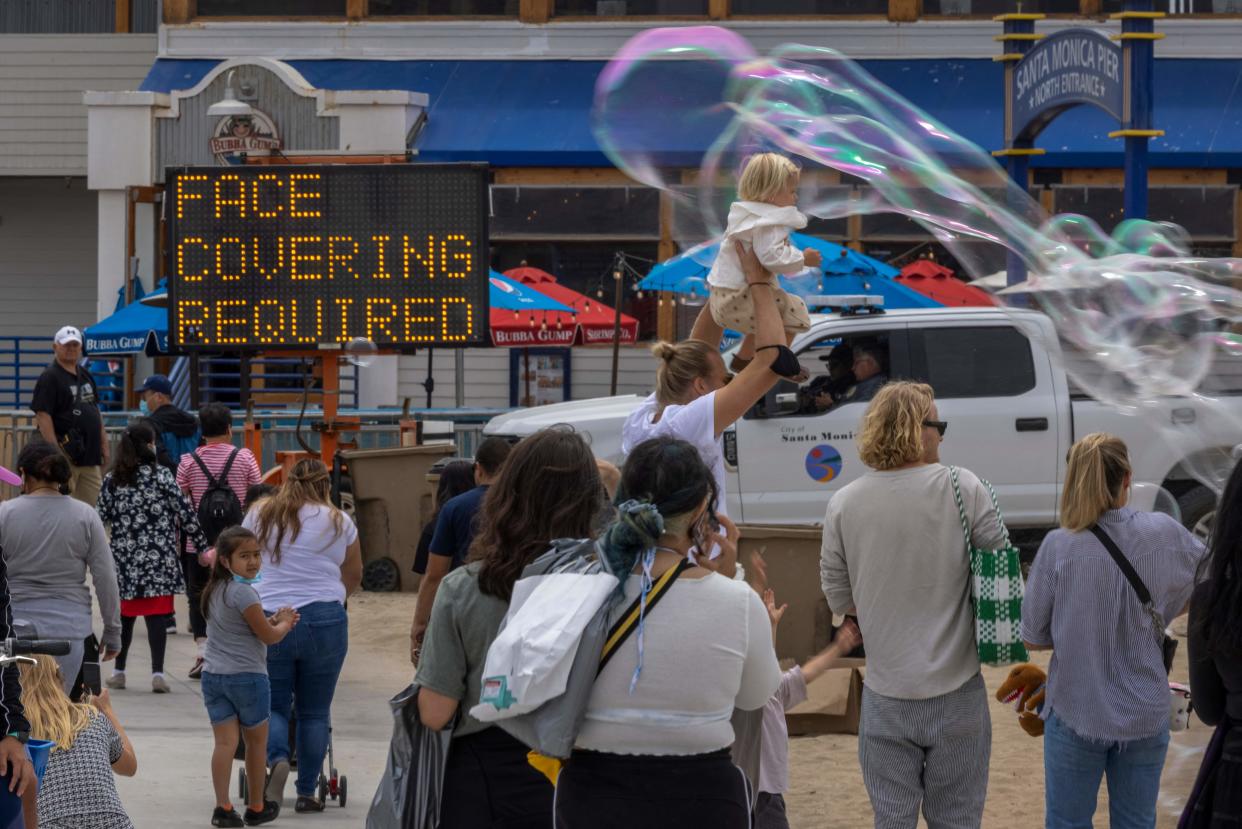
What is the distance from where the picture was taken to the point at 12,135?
2825 cm

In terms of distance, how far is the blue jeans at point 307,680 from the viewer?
301 inches

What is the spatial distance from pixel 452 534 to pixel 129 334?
518 inches

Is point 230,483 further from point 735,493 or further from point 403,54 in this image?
point 403,54

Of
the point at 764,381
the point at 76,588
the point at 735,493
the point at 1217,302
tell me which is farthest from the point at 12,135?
the point at 764,381

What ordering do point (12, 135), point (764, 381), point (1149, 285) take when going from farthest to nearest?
point (12, 135), point (1149, 285), point (764, 381)

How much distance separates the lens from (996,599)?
5336mm

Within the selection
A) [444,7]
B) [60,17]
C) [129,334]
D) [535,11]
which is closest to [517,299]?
[129,334]

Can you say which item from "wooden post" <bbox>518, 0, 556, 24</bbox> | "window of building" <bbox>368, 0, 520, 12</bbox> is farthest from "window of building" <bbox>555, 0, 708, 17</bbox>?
"window of building" <bbox>368, 0, 520, 12</bbox>

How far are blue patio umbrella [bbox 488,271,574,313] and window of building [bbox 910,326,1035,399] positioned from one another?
17.5 feet

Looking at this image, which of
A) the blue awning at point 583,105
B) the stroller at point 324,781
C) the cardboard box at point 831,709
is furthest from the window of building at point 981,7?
the stroller at point 324,781

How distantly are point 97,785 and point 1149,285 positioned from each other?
200 inches

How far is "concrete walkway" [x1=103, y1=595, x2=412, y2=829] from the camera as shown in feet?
25.6

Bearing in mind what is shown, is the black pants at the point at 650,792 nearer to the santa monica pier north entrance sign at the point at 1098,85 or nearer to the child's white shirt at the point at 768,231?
the child's white shirt at the point at 768,231

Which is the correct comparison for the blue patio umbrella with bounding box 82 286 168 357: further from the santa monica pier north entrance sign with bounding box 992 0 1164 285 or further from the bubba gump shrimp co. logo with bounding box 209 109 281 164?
the santa monica pier north entrance sign with bounding box 992 0 1164 285
